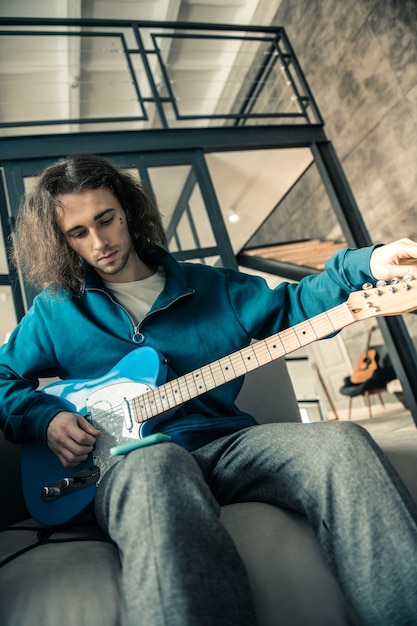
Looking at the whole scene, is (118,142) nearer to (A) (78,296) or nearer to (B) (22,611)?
(A) (78,296)

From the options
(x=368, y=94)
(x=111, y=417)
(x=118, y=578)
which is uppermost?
(x=368, y=94)

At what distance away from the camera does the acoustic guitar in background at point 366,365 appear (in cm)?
477

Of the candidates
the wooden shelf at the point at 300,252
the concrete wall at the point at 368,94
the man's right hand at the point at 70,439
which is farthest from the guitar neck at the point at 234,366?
the wooden shelf at the point at 300,252

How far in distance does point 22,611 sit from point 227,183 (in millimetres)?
3594

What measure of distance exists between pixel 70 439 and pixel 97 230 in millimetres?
547

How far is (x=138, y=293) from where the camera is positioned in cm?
127

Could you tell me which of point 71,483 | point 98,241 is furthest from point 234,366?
point 98,241

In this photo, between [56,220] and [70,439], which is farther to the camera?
[56,220]

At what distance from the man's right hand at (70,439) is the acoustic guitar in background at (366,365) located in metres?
4.13

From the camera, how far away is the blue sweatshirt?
1048 millimetres

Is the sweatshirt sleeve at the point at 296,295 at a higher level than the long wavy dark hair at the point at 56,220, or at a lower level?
lower

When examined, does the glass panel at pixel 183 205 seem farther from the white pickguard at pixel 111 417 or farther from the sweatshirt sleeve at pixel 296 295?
the white pickguard at pixel 111 417

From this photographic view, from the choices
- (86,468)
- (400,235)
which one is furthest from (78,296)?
(400,235)

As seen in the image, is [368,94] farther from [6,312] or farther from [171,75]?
[6,312]
